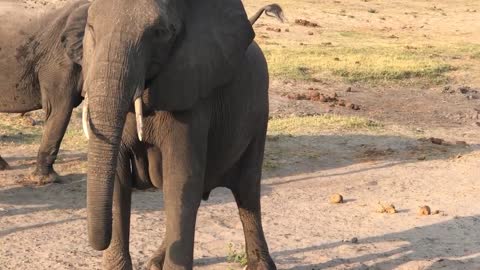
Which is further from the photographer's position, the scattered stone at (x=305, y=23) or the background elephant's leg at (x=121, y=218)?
the scattered stone at (x=305, y=23)

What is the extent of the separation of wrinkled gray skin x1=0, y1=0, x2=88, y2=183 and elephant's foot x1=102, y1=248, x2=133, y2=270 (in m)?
3.56

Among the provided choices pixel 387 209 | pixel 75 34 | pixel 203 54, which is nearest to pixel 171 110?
pixel 203 54

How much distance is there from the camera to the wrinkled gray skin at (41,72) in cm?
875

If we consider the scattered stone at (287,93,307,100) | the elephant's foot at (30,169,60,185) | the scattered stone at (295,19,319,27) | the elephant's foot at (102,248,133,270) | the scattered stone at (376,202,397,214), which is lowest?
the scattered stone at (295,19,319,27)

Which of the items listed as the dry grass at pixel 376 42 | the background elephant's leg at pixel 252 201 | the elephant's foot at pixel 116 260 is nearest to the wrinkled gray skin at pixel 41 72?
the background elephant's leg at pixel 252 201

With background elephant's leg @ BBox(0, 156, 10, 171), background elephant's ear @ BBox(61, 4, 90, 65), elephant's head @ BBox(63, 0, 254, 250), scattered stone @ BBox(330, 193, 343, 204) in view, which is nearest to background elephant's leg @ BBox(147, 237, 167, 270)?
background elephant's ear @ BBox(61, 4, 90, 65)

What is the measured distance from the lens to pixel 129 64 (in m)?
4.25

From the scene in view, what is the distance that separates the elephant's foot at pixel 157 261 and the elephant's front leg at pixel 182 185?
100 centimetres

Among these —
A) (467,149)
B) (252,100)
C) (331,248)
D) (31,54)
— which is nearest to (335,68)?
(467,149)

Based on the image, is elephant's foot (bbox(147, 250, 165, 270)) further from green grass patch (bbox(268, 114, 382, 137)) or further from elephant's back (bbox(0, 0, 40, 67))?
green grass patch (bbox(268, 114, 382, 137))

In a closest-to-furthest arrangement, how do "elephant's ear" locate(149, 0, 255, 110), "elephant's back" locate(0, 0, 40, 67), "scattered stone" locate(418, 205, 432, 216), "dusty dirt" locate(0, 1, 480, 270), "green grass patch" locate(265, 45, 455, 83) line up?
"elephant's ear" locate(149, 0, 255, 110) → "dusty dirt" locate(0, 1, 480, 270) → "scattered stone" locate(418, 205, 432, 216) → "elephant's back" locate(0, 0, 40, 67) → "green grass patch" locate(265, 45, 455, 83)

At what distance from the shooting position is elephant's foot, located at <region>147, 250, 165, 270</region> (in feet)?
20.2

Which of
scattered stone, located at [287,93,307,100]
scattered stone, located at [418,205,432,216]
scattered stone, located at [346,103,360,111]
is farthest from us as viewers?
scattered stone, located at [287,93,307,100]

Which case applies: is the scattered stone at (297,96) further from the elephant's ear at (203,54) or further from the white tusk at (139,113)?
the white tusk at (139,113)
